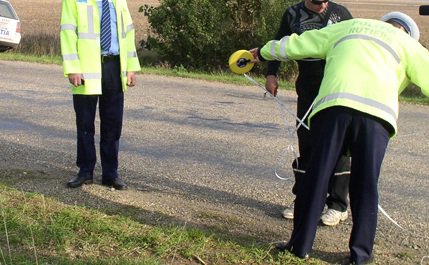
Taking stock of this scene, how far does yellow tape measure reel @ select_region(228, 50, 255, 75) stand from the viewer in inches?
190

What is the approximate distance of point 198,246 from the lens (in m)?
4.31

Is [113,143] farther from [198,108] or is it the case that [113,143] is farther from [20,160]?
[198,108]

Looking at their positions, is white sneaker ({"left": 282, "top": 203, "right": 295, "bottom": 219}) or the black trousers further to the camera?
white sneaker ({"left": 282, "top": 203, "right": 295, "bottom": 219})

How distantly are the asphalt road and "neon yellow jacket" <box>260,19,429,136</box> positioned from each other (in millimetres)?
1150

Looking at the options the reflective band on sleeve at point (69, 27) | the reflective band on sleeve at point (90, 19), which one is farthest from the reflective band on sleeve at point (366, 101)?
the reflective band on sleeve at point (69, 27)

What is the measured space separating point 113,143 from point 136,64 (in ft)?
2.45

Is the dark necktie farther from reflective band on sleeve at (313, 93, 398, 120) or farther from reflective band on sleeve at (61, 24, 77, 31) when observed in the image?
reflective band on sleeve at (313, 93, 398, 120)

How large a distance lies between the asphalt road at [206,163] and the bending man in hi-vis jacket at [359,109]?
1.43ft

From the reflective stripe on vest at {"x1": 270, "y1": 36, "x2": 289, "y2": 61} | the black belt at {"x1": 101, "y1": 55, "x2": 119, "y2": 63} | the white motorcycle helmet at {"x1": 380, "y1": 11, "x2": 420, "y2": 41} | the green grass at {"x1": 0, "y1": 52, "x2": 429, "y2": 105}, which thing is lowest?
the green grass at {"x1": 0, "y1": 52, "x2": 429, "y2": 105}

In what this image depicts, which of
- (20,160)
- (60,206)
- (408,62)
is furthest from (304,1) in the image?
(20,160)

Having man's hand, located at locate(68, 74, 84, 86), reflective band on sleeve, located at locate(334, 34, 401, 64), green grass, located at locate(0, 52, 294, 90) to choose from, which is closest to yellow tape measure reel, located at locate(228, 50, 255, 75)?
reflective band on sleeve, located at locate(334, 34, 401, 64)

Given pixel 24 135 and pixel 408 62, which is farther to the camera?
pixel 24 135

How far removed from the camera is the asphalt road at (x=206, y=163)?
16.7 ft

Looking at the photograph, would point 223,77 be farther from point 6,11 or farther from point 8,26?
point 6,11
